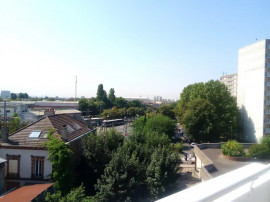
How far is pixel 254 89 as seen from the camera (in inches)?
1150

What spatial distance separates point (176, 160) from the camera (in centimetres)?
1320

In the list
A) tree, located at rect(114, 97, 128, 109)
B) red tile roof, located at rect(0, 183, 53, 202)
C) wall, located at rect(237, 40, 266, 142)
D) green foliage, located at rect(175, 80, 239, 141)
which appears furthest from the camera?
tree, located at rect(114, 97, 128, 109)

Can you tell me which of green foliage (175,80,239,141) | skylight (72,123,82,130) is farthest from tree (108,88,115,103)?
skylight (72,123,82,130)

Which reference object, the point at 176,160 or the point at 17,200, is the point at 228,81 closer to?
the point at 176,160

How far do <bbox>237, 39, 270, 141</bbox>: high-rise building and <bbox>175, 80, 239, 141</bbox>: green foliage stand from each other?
5.64 feet

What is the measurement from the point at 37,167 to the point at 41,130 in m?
2.44

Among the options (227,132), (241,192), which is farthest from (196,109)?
(241,192)

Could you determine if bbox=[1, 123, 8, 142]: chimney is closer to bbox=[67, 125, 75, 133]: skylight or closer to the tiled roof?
the tiled roof

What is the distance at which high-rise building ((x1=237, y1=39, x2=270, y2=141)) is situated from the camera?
2694 centimetres

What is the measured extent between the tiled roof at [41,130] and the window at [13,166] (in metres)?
0.72

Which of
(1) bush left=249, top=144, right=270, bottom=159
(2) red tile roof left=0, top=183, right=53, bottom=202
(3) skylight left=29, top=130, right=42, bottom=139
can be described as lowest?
(2) red tile roof left=0, top=183, right=53, bottom=202

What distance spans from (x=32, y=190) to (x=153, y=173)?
20.1 feet

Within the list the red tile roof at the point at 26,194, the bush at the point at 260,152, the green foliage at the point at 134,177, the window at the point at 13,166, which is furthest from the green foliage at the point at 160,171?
the window at the point at 13,166

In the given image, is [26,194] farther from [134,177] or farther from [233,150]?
[233,150]
